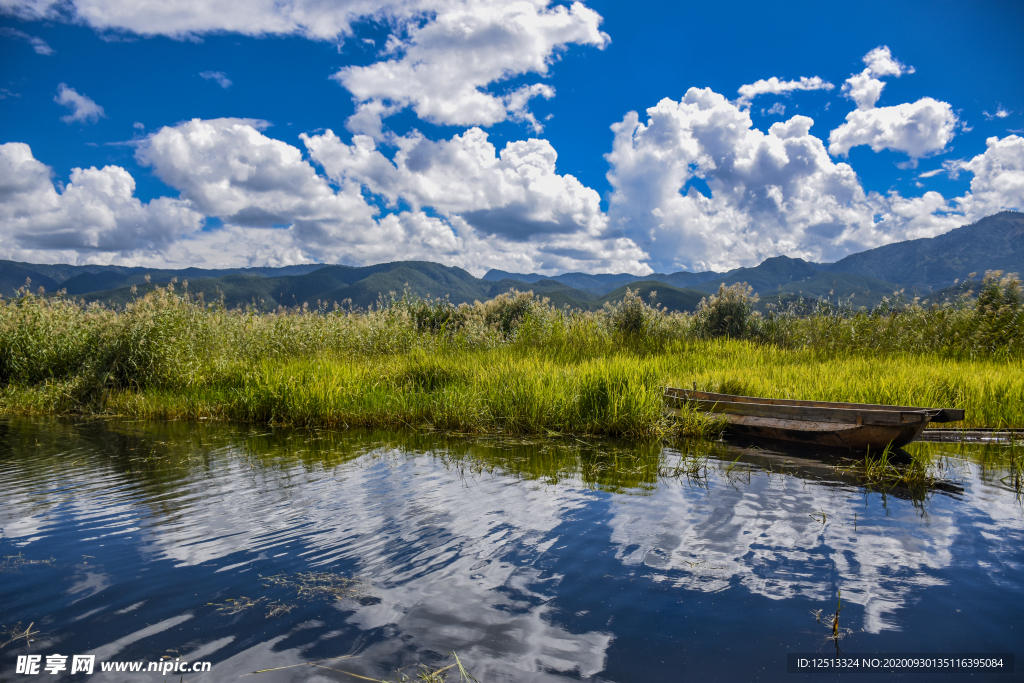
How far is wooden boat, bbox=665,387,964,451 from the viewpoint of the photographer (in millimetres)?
7477

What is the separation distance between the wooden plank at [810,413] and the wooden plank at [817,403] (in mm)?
89

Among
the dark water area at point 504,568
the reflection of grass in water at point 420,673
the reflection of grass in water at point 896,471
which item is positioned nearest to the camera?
the reflection of grass in water at point 420,673

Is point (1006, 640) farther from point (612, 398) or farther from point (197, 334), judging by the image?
point (197, 334)

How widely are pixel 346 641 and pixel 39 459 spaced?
8.11 meters

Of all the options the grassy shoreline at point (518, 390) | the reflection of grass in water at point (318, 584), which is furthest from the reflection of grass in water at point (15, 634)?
the grassy shoreline at point (518, 390)

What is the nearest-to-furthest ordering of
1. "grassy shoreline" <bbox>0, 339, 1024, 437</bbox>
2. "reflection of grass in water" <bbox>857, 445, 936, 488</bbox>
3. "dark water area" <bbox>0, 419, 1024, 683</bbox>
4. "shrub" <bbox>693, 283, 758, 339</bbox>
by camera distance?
1. "dark water area" <bbox>0, 419, 1024, 683</bbox>
2. "reflection of grass in water" <bbox>857, 445, 936, 488</bbox>
3. "grassy shoreline" <bbox>0, 339, 1024, 437</bbox>
4. "shrub" <bbox>693, 283, 758, 339</bbox>

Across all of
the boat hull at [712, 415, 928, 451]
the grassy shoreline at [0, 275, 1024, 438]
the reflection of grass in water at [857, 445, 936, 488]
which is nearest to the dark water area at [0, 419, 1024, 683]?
the reflection of grass in water at [857, 445, 936, 488]

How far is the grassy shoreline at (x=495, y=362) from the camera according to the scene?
401 inches

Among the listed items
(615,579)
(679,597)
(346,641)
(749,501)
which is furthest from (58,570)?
(749,501)

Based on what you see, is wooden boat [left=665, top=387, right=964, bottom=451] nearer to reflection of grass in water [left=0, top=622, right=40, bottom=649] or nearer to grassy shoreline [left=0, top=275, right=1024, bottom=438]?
grassy shoreline [left=0, top=275, right=1024, bottom=438]

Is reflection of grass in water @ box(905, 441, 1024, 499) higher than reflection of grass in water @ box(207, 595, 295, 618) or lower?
lower

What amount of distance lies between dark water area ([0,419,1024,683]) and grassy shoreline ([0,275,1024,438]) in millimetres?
2854

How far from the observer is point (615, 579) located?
417 centimetres

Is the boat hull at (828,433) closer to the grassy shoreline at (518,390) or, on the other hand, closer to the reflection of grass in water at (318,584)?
the grassy shoreline at (518,390)
